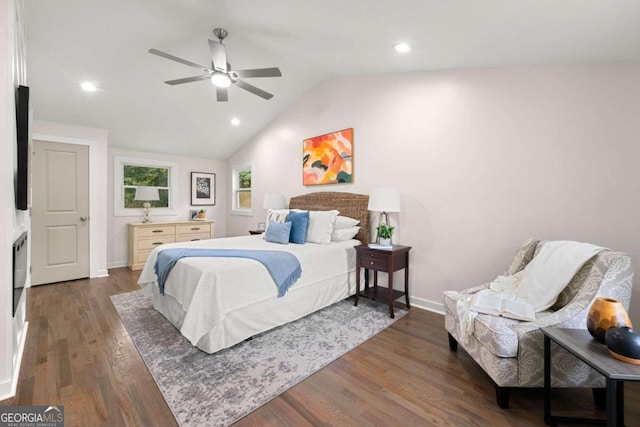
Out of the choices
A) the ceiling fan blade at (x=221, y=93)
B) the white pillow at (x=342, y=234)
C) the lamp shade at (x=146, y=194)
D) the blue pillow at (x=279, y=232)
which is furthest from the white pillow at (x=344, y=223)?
the lamp shade at (x=146, y=194)

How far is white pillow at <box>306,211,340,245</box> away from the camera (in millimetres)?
3480

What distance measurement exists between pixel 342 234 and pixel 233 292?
174 centimetres

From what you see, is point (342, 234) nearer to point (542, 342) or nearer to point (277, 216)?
point (277, 216)

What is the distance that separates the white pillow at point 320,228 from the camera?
11.4ft

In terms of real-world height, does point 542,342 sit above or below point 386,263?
below

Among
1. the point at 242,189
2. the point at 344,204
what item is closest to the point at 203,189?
the point at 242,189

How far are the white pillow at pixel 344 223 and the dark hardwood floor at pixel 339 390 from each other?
1452mm

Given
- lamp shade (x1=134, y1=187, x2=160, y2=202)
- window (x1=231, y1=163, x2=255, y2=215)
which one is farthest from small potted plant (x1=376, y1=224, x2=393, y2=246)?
lamp shade (x1=134, y1=187, x2=160, y2=202)

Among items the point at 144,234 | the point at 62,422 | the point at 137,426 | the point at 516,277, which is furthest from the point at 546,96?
the point at 144,234

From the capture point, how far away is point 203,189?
20.2ft

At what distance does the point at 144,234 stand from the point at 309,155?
3.30m

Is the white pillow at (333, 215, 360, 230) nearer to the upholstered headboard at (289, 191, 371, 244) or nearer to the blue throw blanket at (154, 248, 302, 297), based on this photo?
the upholstered headboard at (289, 191, 371, 244)

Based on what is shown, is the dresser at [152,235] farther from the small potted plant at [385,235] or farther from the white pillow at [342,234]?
the small potted plant at [385,235]

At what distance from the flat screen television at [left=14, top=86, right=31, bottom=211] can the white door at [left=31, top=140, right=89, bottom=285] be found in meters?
2.72
